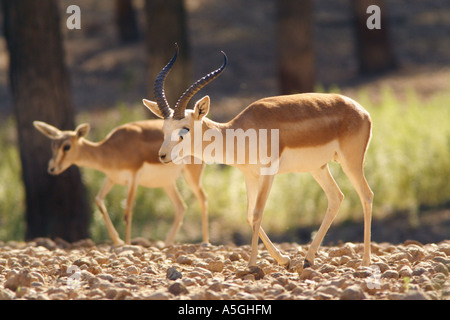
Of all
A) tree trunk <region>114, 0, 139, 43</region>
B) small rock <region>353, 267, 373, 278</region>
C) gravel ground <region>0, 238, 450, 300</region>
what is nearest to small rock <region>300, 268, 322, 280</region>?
gravel ground <region>0, 238, 450, 300</region>

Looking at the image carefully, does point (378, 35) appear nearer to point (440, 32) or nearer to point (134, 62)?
point (440, 32)

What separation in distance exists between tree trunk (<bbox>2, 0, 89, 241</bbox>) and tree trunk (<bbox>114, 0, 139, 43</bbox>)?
13.4 metres

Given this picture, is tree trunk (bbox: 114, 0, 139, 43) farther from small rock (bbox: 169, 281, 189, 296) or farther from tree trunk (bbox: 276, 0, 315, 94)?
small rock (bbox: 169, 281, 189, 296)

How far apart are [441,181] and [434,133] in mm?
857

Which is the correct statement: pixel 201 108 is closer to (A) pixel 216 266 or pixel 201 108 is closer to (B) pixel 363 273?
(A) pixel 216 266

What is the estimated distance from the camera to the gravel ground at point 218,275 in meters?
5.60

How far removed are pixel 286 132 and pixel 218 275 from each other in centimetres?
137

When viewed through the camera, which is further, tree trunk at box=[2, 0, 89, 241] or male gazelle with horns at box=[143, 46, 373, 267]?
tree trunk at box=[2, 0, 89, 241]

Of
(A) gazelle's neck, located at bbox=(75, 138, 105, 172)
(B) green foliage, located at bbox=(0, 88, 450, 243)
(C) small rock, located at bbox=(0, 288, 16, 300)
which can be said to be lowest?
(B) green foliage, located at bbox=(0, 88, 450, 243)

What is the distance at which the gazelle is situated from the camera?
9.42m

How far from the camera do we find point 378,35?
19484 mm

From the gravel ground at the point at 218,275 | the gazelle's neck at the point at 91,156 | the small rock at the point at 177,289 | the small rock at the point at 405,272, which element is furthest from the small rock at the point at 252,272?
the gazelle's neck at the point at 91,156
